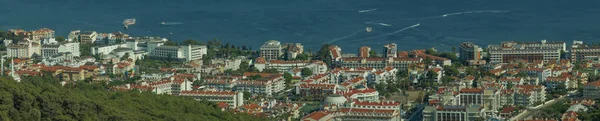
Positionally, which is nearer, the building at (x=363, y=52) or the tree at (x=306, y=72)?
the tree at (x=306, y=72)

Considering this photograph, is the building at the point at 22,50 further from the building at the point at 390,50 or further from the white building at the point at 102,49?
the building at the point at 390,50

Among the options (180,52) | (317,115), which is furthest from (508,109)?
(180,52)

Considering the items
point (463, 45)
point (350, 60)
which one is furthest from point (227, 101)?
point (463, 45)

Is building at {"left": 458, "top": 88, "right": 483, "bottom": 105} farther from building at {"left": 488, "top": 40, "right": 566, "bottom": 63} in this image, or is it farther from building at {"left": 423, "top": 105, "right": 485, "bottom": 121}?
building at {"left": 488, "top": 40, "right": 566, "bottom": 63}

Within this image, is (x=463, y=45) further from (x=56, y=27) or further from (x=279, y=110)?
(x=56, y=27)

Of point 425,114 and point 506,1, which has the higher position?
point 506,1

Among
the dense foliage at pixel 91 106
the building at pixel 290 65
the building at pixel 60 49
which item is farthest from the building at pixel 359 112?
the building at pixel 60 49
